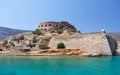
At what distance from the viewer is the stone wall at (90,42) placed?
41812 millimetres

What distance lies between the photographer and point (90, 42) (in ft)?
143

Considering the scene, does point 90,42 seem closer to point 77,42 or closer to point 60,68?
point 77,42

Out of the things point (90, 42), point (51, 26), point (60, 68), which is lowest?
point (60, 68)

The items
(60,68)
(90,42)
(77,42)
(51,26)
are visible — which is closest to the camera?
(60,68)

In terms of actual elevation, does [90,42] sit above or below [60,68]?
above

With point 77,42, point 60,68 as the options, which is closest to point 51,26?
point 77,42

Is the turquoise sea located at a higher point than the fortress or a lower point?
lower

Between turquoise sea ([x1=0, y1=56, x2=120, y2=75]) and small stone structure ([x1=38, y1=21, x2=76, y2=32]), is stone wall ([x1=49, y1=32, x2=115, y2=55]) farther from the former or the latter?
small stone structure ([x1=38, y1=21, x2=76, y2=32])

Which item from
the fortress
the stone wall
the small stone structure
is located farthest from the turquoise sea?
the small stone structure

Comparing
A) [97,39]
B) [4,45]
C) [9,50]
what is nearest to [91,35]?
[97,39]

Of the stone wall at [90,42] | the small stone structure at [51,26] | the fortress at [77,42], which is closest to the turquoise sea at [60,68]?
the stone wall at [90,42]

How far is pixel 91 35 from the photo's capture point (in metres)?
43.8

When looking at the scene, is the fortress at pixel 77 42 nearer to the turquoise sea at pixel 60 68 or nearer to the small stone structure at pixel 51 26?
the small stone structure at pixel 51 26

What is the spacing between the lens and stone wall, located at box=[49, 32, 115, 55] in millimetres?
41812
